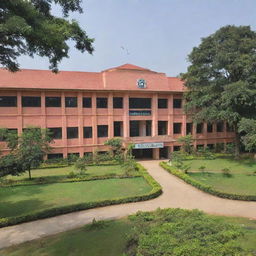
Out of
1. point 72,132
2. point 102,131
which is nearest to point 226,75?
point 102,131

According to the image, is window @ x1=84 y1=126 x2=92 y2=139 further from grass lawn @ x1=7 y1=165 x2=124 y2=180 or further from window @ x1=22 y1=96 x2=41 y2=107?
window @ x1=22 y1=96 x2=41 y2=107

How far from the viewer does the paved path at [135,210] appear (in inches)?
432

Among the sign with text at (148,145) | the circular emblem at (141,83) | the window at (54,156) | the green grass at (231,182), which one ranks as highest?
the circular emblem at (141,83)

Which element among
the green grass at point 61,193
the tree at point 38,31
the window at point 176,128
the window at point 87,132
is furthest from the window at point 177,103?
the tree at point 38,31

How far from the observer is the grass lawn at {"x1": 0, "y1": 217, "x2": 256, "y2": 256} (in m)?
8.66

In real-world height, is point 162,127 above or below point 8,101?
below

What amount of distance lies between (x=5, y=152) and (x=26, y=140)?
7820mm

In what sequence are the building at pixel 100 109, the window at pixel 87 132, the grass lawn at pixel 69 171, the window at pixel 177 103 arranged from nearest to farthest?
the grass lawn at pixel 69 171, the building at pixel 100 109, the window at pixel 87 132, the window at pixel 177 103

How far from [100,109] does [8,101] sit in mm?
10221

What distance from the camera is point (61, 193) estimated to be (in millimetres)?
16094

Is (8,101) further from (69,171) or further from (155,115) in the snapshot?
(155,115)

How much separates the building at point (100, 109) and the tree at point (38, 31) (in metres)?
19.0

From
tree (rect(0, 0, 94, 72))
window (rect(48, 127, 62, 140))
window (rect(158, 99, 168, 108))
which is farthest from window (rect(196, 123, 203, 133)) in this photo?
tree (rect(0, 0, 94, 72))

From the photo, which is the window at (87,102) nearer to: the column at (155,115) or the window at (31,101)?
the window at (31,101)
